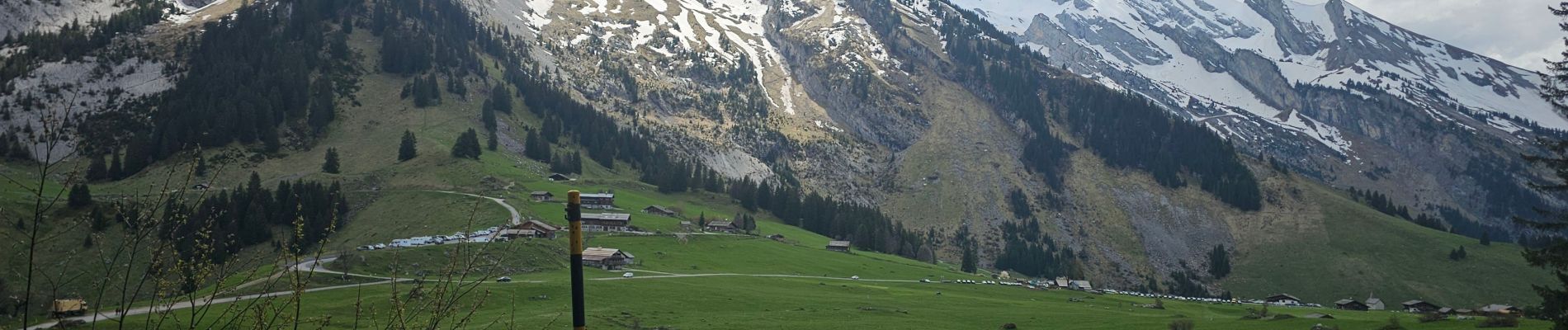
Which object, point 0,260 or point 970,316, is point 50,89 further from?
point 970,316

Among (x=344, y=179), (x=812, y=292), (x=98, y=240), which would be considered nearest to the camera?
(x=98, y=240)

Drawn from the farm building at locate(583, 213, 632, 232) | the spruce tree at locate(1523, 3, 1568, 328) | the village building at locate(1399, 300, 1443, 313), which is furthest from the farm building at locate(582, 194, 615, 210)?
the spruce tree at locate(1523, 3, 1568, 328)

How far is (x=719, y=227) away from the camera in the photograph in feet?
538

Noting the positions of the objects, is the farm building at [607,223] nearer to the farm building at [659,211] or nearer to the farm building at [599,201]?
the farm building at [599,201]

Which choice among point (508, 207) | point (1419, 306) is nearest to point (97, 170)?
point (508, 207)

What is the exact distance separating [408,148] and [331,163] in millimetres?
12776

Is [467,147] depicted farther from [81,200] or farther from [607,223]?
[81,200]

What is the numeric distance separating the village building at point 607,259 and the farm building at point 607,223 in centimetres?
2654

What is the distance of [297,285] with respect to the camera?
42.4ft

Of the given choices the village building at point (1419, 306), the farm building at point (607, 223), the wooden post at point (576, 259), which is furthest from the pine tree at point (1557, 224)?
the village building at point (1419, 306)

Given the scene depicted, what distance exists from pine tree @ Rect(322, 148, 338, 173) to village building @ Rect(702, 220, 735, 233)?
64375 mm

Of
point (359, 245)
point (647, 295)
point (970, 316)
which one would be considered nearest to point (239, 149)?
point (359, 245)

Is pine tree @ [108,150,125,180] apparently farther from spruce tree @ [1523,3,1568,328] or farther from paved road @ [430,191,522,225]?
spruce tree @ [1523,3,1568,328]

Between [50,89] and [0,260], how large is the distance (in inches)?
5121
